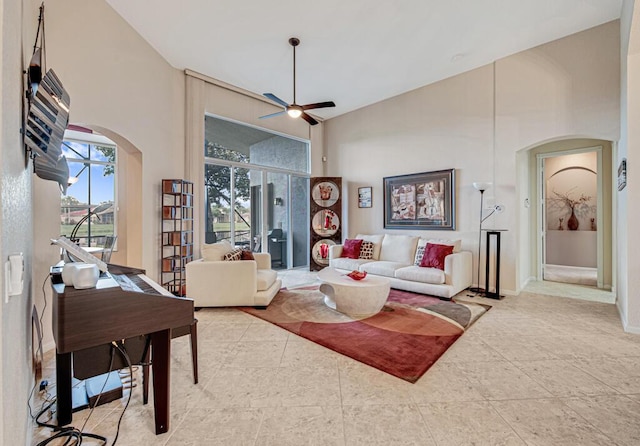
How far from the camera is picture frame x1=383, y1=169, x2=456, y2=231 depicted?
16.5 feet

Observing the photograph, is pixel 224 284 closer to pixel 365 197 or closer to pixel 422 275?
pixel 422 275

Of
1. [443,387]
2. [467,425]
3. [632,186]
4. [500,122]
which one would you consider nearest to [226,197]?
[443,387]

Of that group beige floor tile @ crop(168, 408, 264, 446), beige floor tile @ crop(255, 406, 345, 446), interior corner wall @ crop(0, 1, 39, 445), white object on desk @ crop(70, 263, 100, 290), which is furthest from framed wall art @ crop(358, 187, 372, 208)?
interior corner wall @ crop(0, 1, 39, 445)

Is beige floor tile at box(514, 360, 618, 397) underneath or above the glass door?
underneath

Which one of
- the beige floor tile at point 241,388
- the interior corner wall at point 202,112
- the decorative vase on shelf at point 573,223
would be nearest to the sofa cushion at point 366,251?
the interior corner wall at point 202,112

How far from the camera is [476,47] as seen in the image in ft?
13.5

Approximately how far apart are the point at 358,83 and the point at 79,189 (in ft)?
18.8

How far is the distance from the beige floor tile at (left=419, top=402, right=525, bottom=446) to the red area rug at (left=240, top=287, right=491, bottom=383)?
1.06ft

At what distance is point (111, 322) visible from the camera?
1.39m

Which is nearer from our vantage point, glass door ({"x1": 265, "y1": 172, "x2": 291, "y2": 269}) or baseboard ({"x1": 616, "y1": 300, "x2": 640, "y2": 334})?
baseboard ({"x1": 616, "y1": 300, "x2": 640, "y2": 334})

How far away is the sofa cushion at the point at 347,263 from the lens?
16.6 feet

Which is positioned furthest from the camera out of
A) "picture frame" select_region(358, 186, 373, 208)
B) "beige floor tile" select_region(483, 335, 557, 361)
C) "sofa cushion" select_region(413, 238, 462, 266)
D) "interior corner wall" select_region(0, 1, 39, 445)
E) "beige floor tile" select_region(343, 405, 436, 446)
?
"picture frame" select_region(358, 186, 373, 208)

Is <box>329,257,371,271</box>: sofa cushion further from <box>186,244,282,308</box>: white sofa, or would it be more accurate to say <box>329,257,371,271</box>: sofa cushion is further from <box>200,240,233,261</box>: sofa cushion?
<box>200,240,233,261</box>: sofa cushion

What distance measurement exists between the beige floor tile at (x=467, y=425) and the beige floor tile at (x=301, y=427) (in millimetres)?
539
